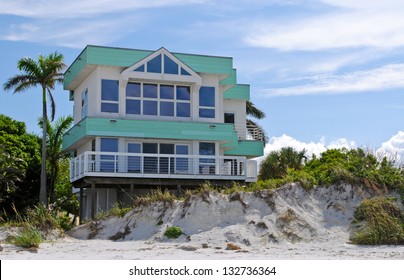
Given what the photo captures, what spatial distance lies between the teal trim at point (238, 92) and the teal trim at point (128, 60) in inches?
158

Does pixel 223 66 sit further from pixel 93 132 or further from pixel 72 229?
pixel 72 229

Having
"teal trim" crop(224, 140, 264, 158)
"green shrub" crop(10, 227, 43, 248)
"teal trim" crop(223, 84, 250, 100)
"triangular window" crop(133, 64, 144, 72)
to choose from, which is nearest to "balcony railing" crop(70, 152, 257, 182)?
"triangular window" crop(133, 64, 144, 72)

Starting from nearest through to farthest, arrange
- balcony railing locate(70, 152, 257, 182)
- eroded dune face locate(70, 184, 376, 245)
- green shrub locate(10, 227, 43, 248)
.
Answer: green shrub locate(10, 227, 43, 248), eroded dune face locate(70, 184, 376, 245), balcony railing locate(70, 152, 257, 182)

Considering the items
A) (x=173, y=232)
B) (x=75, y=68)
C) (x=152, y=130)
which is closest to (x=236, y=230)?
(x=173, y=232)

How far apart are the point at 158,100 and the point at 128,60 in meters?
2.51

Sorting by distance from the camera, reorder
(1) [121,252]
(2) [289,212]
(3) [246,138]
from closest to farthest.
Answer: (1) [121,252], (2) [289,212], (3) [246,138]

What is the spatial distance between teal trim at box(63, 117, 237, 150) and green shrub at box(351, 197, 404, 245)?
38.6 feet

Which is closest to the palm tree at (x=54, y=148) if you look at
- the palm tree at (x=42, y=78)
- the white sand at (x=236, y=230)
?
the palm tree at (x=42, y=78)

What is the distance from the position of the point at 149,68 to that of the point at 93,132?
4.36 metres

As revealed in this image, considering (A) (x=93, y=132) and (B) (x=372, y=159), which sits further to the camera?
(A) (x=93, y=132)

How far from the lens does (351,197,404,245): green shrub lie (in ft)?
74.1

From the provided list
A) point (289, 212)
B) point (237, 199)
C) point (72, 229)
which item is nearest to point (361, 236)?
point (289, 212)

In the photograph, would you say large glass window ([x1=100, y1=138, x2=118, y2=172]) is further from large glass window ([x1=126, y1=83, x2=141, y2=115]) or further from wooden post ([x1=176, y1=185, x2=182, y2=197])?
wooden post ([x1=176, y1=185, x2=182, y2=197])

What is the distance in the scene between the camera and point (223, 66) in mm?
36406
